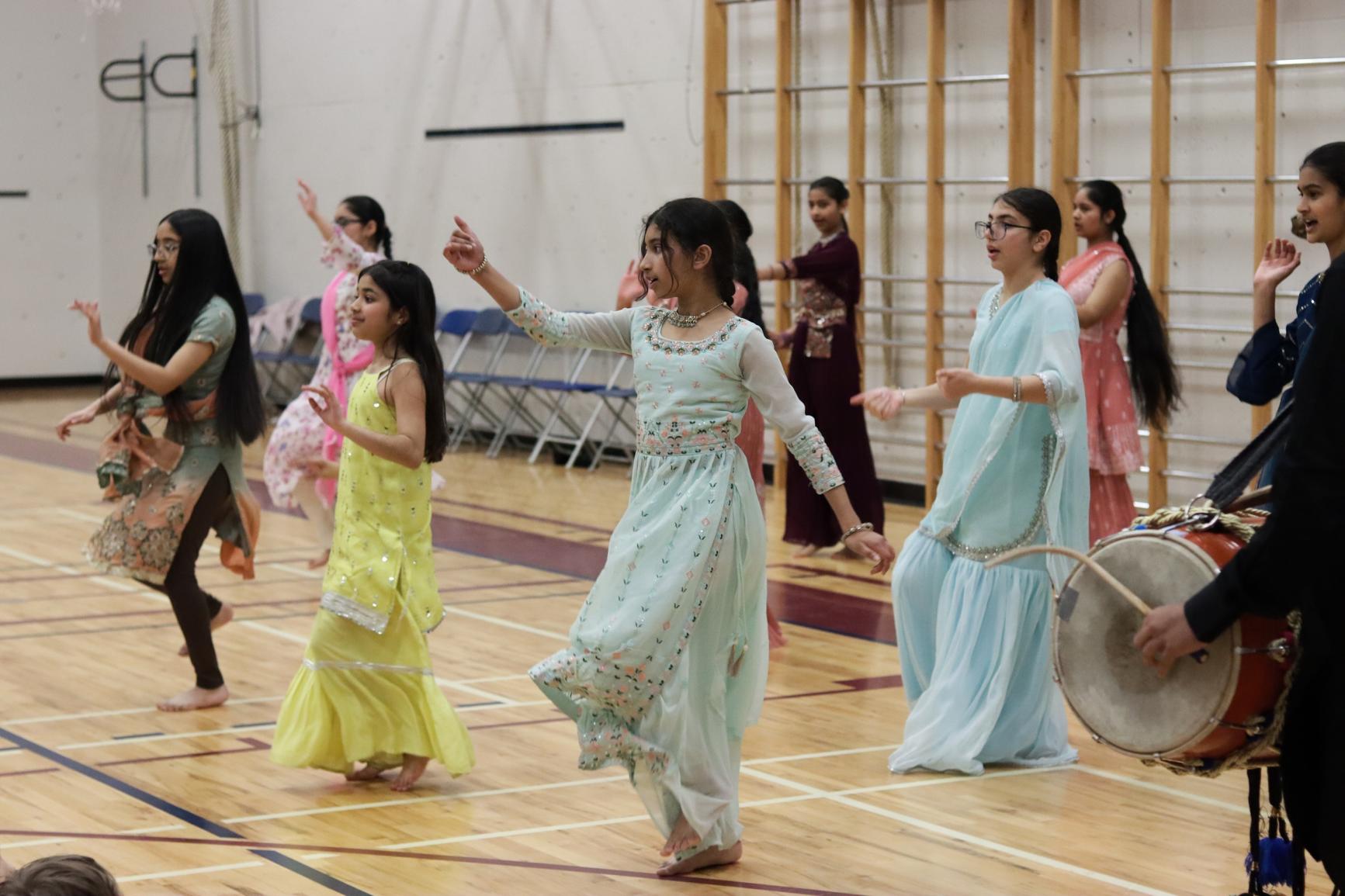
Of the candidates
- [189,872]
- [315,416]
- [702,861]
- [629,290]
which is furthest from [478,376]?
[702,861]

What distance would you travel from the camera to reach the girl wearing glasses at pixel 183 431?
5480mm

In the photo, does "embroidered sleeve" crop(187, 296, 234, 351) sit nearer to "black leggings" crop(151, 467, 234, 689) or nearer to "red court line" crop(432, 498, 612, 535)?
"black leggings" crop(151, 467, 234, 689)

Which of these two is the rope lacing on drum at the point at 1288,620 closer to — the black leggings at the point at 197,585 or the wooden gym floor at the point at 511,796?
the wooden gym floor at the point at 511,796

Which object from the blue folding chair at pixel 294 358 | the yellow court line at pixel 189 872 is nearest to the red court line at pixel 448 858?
the yellow court line at pixel 189 872

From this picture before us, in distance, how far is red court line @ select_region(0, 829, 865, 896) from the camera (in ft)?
12.7

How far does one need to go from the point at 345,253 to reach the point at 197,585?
7.81ft

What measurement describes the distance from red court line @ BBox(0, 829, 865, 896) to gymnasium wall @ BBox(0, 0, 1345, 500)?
5051 mm

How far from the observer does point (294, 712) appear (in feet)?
15.3

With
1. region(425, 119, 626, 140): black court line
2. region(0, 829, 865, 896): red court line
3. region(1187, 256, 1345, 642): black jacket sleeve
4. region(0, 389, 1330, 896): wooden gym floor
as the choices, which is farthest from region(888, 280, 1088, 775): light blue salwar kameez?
region(425, 119, 626, 140): black court line

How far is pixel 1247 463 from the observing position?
2904mm

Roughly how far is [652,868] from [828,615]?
3.21 m

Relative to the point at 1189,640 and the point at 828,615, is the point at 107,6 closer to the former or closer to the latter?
the point at 828,615

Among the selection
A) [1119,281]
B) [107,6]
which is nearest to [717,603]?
[1119,281]

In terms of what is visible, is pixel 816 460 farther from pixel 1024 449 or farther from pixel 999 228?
pixel 999 228
